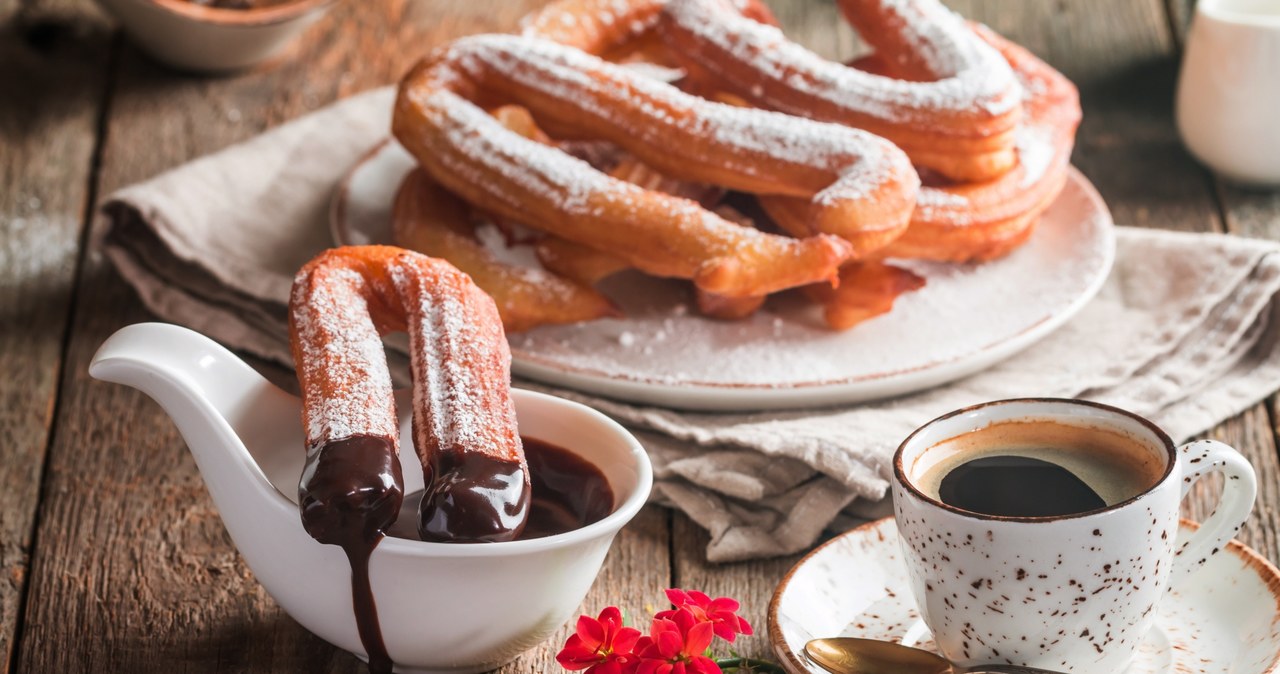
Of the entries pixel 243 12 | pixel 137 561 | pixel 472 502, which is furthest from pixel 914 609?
pixel 243 12

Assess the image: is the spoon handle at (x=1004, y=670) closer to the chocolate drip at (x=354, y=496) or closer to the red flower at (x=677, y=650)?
the red flower at (x=677, y=650)

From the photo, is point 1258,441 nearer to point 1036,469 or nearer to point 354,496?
point 1036,469

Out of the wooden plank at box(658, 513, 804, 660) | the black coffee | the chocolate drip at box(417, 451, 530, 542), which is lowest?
the wooden plank at box(658, 513, 804, 660)

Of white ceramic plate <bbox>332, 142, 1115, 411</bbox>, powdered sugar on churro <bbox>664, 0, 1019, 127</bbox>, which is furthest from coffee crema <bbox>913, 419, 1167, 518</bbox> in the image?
powdered sugar on churro <bbox>664, 0, 1019, 127</bbox>

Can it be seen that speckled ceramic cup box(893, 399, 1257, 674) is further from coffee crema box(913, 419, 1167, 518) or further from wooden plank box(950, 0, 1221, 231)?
wooden plank box(950, 0, 1221, 231)

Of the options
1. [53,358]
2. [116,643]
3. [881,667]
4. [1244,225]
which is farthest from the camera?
[1244,225]

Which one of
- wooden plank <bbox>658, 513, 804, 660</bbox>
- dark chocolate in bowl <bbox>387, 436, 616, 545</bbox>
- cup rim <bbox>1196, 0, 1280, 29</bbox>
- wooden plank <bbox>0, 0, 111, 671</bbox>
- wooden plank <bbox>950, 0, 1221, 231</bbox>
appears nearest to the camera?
dark chocolate in bowl <bbox>387, 436, 616, 545</bbox>

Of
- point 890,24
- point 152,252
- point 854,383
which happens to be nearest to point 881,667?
point 854,383

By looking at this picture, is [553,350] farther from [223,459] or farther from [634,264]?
[223,459]
